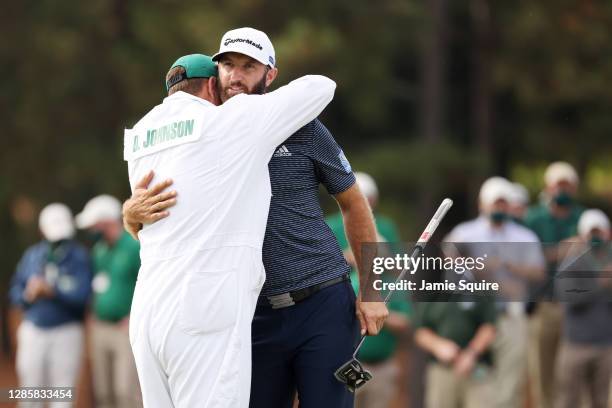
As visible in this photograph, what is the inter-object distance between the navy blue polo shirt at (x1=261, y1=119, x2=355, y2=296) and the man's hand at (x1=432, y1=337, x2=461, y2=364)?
15.5ft

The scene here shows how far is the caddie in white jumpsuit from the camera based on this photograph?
457 centimetres

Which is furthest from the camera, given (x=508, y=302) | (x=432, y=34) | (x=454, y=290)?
(x=432, y=34)

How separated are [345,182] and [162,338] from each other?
1.01 meters

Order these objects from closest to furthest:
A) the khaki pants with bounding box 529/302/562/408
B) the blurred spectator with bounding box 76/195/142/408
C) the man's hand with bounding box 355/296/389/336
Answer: the man's hand with bounding box 355/296/389/336 < the khaki pants with bounding box 529/302/562/408 < the blurred spectator with bounding box 76/195/142/408

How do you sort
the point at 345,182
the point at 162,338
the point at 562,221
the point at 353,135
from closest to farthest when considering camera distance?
the point at 162,338 < the point at 345,182 < the point at 562,221 < the point at 353,135

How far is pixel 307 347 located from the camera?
499cm

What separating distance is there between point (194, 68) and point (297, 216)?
2.34ft

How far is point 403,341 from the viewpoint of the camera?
2200 centimetres

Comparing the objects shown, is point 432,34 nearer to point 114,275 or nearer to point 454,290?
point 114,275

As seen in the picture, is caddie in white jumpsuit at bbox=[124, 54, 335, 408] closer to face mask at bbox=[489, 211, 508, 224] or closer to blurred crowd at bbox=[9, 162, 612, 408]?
blurred crowd at bbox=[9, 162, 612, 408]

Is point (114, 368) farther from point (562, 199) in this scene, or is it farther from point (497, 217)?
point (562, 199)

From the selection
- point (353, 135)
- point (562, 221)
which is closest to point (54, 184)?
point (353, 135)

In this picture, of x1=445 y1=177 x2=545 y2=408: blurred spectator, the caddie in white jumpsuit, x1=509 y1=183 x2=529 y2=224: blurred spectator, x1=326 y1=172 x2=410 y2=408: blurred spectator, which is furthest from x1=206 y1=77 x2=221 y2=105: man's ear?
x1=509 y1=183 x2=529 y2=224: blurred spectator

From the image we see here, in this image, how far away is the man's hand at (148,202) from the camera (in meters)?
4.67
